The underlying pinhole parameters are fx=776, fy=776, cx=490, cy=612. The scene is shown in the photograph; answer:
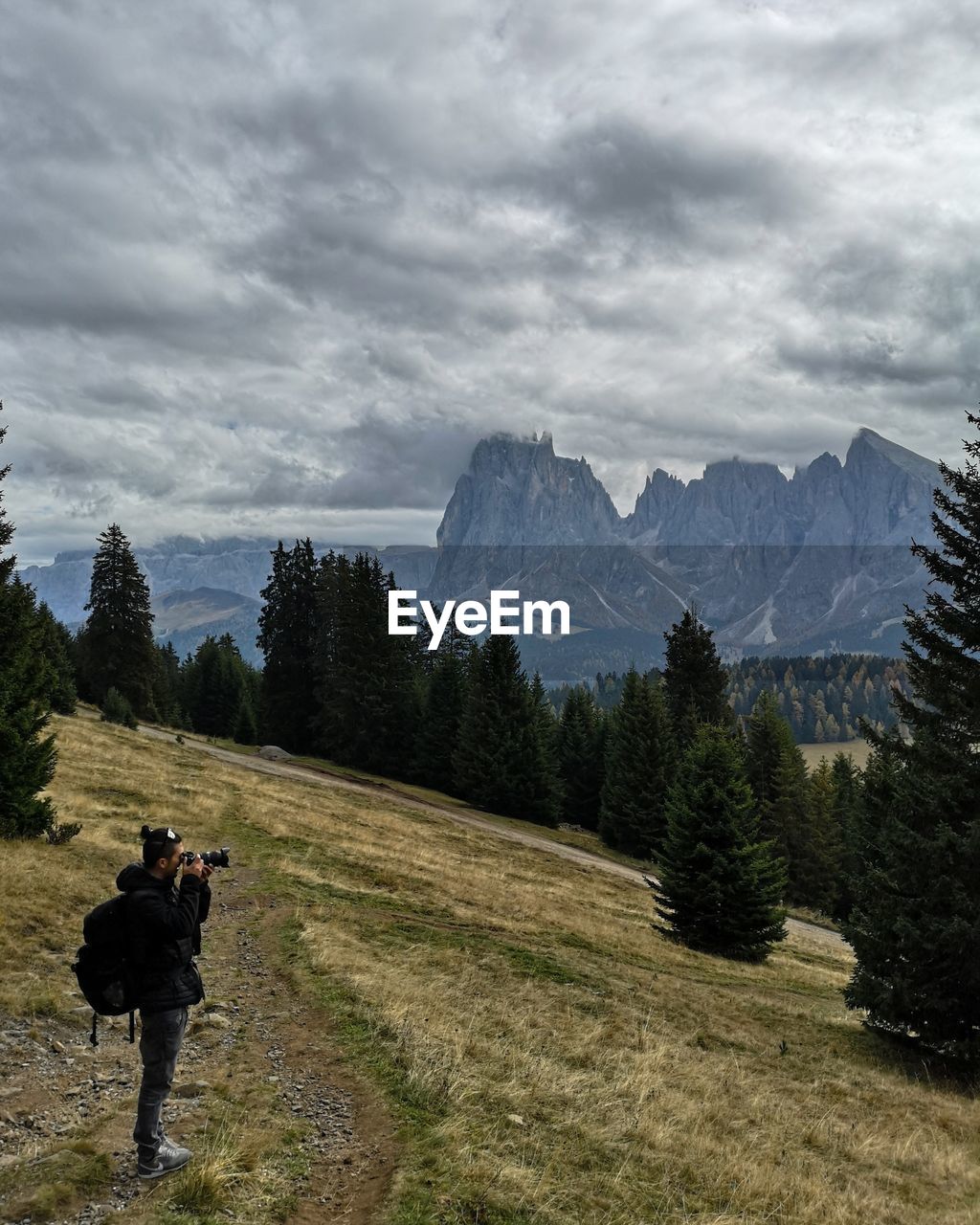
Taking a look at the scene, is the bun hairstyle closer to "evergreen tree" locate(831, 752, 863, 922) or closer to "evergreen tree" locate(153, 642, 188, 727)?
"evergreen tree" locate(831, 752, 863, 922)

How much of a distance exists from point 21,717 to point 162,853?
14024mm

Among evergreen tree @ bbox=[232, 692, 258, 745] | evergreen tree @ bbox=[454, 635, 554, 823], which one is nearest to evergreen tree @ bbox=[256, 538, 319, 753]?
evergreen tree @ bbox=[232, 692, 258, 745]

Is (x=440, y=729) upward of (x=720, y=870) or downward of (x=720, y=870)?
upward

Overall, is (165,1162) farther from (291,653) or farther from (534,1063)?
(291,653)

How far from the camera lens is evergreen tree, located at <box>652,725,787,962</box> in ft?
86.8

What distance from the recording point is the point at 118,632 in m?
66.9

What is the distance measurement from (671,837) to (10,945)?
20847 millimetres

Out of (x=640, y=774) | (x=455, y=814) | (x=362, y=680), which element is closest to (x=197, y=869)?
(x=455, y=814)

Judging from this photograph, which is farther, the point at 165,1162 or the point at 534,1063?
the point at 534,1063

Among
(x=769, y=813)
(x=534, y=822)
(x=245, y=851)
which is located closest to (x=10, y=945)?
(x=245, y=851)

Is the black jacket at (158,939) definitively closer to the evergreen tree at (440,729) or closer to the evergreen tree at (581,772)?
the evergreen tree at (440,729)

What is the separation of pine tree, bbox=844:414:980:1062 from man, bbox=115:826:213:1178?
14.0 m

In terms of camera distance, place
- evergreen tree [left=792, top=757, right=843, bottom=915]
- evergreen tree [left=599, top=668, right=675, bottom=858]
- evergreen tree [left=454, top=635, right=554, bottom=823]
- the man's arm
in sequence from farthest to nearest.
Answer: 1. evergreen tree [left=792, top=757, right=843, bottom=915]
2. evergreen tree [left=454, top=635, right=554, bottom=823]
3. evergreen tree [left=599, top=668, right=675, bottom=858]
4. the man's arm

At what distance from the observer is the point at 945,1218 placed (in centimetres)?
858
